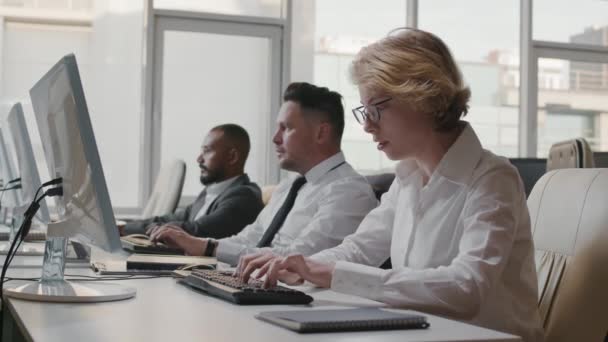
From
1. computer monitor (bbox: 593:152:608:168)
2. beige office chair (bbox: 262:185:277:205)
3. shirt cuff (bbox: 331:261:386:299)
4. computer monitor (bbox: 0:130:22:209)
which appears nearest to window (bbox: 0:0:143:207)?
beige office chair (bbox: 262:185:277:205)

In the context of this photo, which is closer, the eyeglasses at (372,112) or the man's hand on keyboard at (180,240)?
the eyeglasses at (372,112)

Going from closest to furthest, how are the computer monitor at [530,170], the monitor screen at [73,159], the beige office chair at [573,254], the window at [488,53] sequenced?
1. the monitor screen at [73,159]
2. the beige office chair at [573,254]
3. the computer monitor at [530,170]
4. the window at [488,53]

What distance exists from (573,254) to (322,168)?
1272 mm

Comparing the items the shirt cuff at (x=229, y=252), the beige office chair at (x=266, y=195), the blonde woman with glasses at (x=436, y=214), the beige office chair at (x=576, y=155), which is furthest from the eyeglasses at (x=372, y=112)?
the beige office chair at (x=266, y=195)

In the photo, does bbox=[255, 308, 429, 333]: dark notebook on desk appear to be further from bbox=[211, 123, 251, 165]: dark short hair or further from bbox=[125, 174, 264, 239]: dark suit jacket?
bbox=[211, 123, 251, 165]: dark short hair

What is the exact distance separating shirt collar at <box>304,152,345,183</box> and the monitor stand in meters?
1.32

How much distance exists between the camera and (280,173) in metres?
6.87

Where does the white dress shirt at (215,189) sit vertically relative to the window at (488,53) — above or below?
below

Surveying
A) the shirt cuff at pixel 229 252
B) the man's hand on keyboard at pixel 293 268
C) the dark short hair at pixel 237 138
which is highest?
the dark short hair at pixel 237 138

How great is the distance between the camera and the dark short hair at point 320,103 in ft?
9.79

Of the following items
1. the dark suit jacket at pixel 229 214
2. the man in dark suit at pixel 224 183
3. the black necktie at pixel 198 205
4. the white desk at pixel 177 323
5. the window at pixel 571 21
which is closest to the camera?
the white desk at pixel 177 323

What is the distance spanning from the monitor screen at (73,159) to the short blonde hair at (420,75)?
69 centimetres

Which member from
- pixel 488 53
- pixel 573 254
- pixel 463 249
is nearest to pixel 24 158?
pixel 463 249

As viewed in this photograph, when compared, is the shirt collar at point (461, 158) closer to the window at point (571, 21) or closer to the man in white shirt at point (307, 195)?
the man in white shirt at point (307, 195)
